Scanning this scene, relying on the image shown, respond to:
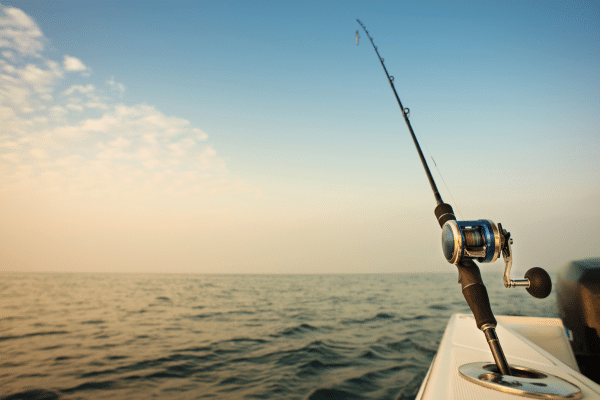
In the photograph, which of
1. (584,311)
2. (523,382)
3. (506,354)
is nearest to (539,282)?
(523,382)

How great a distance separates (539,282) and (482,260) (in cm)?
25

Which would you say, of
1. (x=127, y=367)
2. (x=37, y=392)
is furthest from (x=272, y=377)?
(x=37, y=392)

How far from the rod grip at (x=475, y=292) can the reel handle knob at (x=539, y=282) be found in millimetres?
197

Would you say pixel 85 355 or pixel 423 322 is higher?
pixel 85 355

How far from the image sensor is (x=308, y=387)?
12.5 ft

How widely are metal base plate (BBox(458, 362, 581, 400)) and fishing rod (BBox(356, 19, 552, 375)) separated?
6 centimetres

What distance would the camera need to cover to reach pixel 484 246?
1.26m

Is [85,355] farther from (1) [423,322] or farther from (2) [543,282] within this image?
(1) [423,322]

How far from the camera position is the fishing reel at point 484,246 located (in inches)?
49.4

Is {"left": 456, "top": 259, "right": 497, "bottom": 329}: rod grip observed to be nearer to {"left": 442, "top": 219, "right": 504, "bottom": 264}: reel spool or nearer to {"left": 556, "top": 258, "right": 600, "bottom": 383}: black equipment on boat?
{"left": 442, "top": 219, "right": 504, "bottom": 264}: reel spool

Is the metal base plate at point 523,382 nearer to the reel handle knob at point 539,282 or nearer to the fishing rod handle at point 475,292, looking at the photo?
the fishing rod handle at point 475,292

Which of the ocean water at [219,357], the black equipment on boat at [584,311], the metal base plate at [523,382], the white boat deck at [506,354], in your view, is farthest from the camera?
the ocean water at [219,357]

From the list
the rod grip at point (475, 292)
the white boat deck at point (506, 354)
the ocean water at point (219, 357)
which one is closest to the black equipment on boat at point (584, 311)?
the white boat deck at point (506, 354)

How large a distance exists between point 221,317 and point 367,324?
4.46 metres
